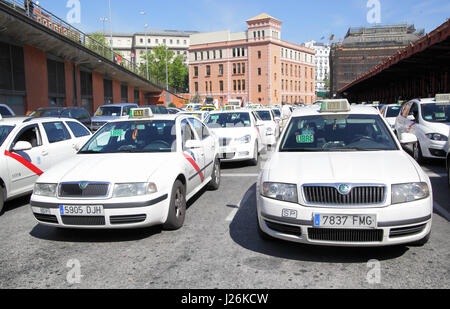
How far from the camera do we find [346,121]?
5574mm

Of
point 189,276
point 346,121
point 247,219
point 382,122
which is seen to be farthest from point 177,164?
point 382,122

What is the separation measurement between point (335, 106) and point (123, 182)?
2945 millimetres

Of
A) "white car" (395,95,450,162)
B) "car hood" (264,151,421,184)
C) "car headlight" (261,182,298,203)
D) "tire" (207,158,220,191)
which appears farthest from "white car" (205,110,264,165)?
"car headlight" (261,182,298,203)

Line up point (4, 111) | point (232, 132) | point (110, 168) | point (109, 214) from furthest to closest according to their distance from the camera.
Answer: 1. point (4, 111)
2. point (232, 132)
3. point (110, 168)
4. point (109, 214)

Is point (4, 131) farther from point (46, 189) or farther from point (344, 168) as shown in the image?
point (344, 168)

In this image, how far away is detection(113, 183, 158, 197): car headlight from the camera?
4695 mm

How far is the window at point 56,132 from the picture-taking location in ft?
26.3

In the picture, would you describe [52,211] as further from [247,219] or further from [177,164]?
[247,219]

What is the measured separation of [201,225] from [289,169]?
1.70 metres

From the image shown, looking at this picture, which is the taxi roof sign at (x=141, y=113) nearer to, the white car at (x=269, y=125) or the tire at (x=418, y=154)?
the tire at (x=418, y=154)

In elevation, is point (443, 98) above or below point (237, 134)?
above

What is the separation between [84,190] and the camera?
4.71 m

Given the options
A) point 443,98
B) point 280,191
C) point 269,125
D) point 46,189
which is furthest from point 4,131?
point 269,125

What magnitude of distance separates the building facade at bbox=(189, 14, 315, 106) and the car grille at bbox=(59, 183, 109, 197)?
82.1 m
